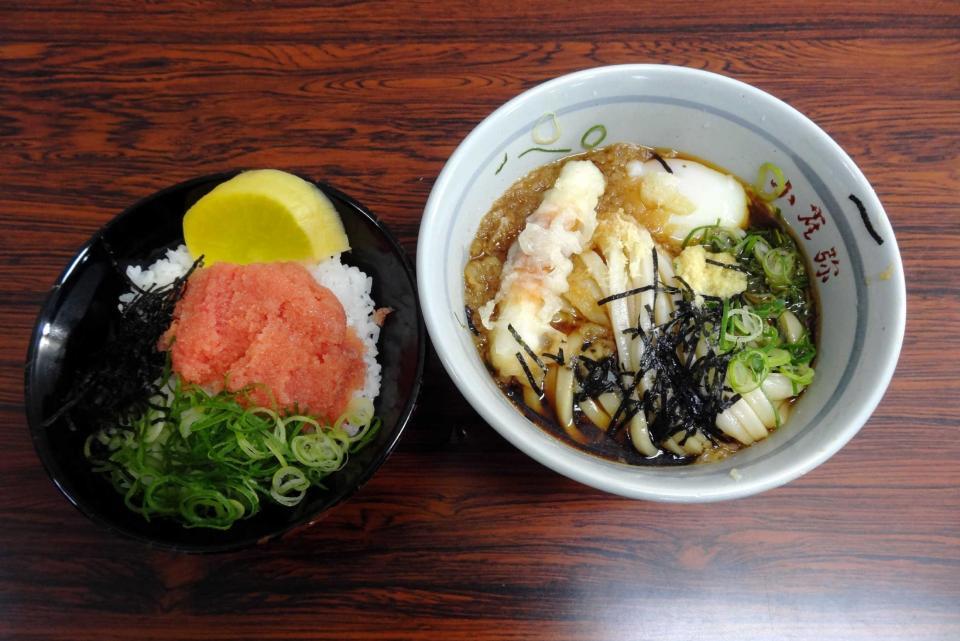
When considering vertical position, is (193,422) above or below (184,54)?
below

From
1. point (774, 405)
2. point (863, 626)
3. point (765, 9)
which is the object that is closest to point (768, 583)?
point (863, 626)

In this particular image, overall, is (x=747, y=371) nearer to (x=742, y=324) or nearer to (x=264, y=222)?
(x=742, y=324)

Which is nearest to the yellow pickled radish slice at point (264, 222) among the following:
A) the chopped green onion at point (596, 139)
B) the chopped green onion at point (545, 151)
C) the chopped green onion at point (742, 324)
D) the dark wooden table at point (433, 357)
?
the dark wooden table at point (433, 357)

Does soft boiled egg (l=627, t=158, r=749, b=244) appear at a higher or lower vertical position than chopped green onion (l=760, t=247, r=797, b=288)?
higher

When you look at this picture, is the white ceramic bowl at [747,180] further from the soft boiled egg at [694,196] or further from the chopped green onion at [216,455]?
the chopped green onion at [216,455]

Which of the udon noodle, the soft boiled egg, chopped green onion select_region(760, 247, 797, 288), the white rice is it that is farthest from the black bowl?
chopped green onion select_region(760, 247, 797, 288)

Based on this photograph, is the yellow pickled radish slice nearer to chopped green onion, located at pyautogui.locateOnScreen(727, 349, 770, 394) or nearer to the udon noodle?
the udon noodle

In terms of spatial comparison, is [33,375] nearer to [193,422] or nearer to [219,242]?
[193,422]
